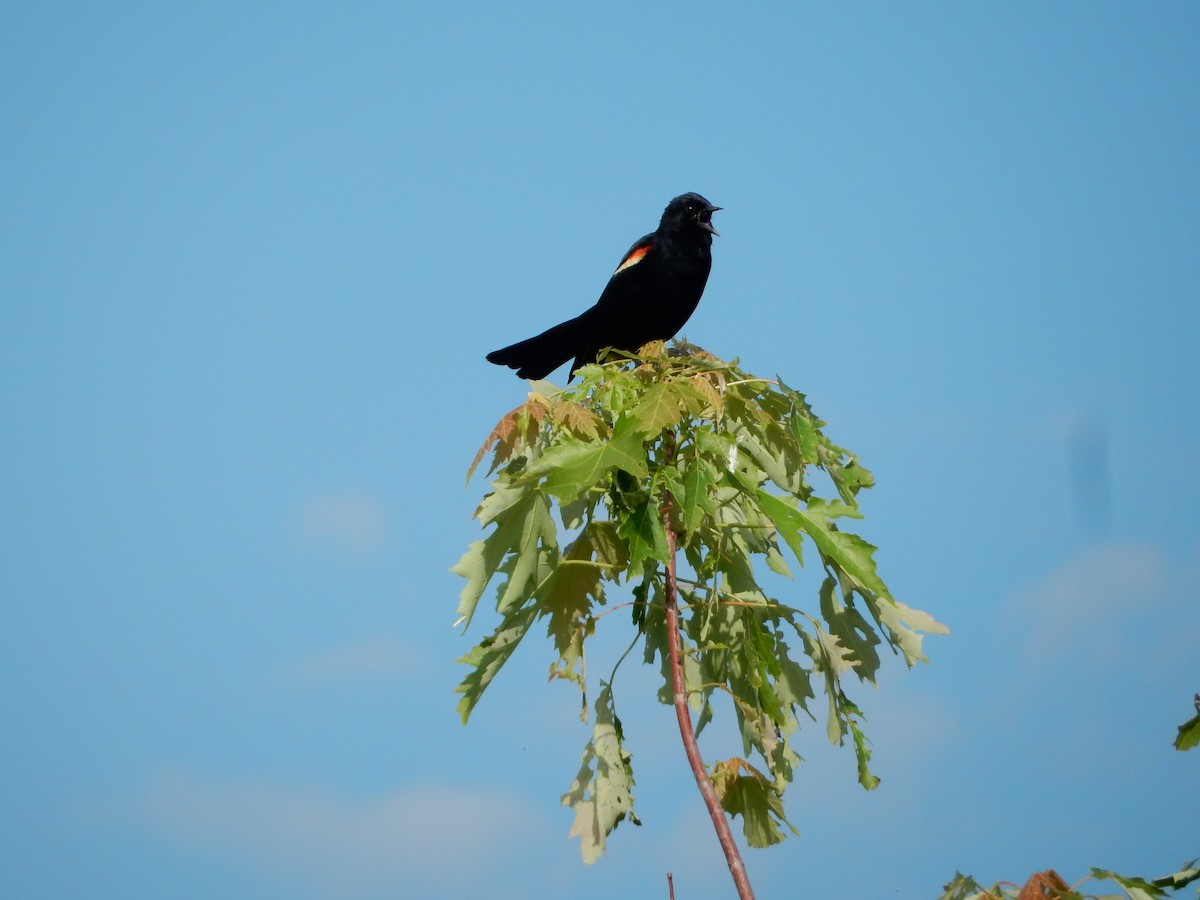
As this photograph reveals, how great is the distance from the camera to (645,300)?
750 centimetres

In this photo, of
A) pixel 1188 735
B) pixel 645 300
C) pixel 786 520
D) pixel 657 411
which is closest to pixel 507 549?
pixel 657 411

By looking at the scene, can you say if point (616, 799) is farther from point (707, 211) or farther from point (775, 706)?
point (707, 211)

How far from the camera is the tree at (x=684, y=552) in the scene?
10.6 feet

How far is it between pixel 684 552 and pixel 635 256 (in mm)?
4428

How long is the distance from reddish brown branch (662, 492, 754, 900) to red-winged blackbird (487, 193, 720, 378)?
4229 millimetres

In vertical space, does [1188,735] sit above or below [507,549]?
below

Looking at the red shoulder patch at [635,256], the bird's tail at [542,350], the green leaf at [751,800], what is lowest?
the green leaf at [751,800]

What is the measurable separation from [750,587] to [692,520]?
0.89 m

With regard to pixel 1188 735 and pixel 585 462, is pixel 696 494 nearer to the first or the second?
pixel 585 462

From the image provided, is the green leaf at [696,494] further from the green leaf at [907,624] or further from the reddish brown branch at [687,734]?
the green leaf at [907,624]

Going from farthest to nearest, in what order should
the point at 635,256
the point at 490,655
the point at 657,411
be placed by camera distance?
1. the point at 635,256
2. the point at 490,655
3. the point at 657,411

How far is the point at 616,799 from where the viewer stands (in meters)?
3.42

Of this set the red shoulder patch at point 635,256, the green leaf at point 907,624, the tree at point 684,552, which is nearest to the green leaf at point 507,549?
the tree at point 684,552

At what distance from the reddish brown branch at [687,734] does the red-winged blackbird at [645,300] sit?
423cm
